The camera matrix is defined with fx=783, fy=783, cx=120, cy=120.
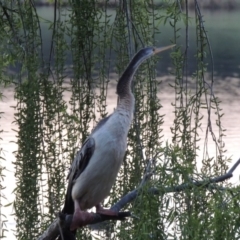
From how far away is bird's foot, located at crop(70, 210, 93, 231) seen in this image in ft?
8.52

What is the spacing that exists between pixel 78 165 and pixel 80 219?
26 centimetres

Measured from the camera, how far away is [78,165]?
2807 mm

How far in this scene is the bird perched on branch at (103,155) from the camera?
8.89 ft

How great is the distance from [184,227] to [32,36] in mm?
1137

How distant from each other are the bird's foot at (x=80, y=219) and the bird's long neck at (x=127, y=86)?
0.40 metres

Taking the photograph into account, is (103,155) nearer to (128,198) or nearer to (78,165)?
(78,165)

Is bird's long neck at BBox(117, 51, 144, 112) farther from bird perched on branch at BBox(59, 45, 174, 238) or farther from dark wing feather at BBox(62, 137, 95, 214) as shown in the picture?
dark wing feather at BBox(62, 137, 95, 214)

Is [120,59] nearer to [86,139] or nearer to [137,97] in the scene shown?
[137,97]

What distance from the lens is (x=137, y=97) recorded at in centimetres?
284

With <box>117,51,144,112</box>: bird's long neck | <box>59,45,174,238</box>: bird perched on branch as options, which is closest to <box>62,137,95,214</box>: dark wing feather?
<box>59,45,174,238</box>: bird perched on branch

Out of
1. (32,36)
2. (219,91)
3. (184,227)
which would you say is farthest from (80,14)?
(219,91)

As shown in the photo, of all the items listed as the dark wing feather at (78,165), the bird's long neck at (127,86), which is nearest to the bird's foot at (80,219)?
the dark wing feather at (78,165)

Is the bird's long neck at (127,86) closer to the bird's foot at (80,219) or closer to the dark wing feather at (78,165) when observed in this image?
the dark wing feather at (78,165)

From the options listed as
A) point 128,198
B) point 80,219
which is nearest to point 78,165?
point 80,219
